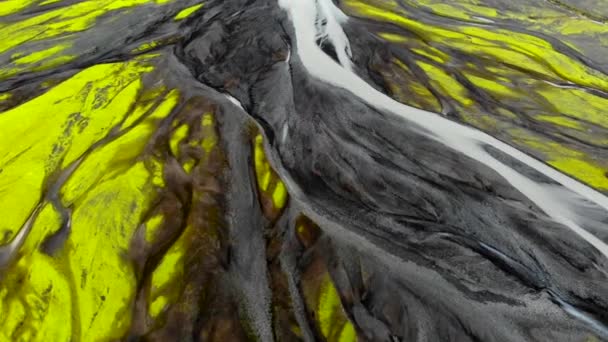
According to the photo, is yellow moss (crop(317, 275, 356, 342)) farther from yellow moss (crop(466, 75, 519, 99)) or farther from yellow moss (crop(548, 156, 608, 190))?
yellow moss (crop(466, 75, 519, 99))

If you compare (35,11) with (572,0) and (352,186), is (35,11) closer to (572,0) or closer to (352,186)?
(352,186)

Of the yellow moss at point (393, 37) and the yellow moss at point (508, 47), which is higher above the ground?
the yellow moss at point (393, 37)

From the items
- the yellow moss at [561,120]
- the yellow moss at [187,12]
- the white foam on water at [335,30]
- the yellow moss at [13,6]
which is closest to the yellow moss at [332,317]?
the white foam on water at [335,30]

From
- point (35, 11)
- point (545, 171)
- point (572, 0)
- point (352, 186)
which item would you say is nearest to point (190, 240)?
point (352, 186)

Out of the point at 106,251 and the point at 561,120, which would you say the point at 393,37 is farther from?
the point at 106,251

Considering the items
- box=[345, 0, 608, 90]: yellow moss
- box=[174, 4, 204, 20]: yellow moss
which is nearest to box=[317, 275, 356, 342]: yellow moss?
box=[345, 0, 608, 90]: yellow moss

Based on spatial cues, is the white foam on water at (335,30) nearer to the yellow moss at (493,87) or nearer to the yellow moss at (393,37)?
the yellow moss at (393,37)

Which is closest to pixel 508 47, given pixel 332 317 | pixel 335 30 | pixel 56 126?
pixel 335 30
